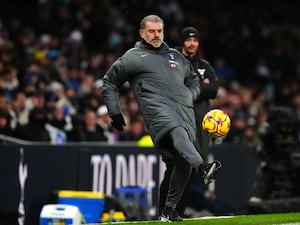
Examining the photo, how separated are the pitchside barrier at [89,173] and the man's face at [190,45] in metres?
3.04

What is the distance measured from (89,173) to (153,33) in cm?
467

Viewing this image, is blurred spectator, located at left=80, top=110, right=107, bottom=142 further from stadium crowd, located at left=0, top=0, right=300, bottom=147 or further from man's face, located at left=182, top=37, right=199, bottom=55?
man's face, located at left=182, top=37, right=199, bottom=55

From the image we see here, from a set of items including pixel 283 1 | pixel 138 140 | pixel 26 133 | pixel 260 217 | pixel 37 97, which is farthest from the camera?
pixel 283 1

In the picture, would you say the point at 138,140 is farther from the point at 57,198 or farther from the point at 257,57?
the point at 257,57

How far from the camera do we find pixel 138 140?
16.8 m

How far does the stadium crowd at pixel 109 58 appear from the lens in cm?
1560

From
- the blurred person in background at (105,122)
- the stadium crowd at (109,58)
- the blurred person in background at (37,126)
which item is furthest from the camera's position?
the blurred person in background at (105,122)

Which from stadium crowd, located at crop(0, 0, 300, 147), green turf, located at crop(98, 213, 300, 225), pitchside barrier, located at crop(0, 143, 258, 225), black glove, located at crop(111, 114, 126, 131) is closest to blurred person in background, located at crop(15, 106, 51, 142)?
stadium crowd, located at crop(0, 0, 300, 147)

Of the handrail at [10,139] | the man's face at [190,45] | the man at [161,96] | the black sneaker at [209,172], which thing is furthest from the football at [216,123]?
the handrail at [10,139]

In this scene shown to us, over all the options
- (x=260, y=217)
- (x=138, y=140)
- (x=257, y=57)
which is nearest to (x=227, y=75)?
(x=257, y=57)

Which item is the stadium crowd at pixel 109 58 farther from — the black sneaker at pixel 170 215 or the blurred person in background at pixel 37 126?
the black sneaker at pixel 170 215

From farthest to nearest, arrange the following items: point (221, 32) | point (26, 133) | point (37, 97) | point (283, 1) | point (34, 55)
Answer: point (283, 1), point (221, 32), point (34, 55), point (37, 97), point (26, 133)

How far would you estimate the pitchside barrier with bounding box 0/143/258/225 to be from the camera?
1268 centimetres

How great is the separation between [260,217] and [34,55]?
28.2 feet
